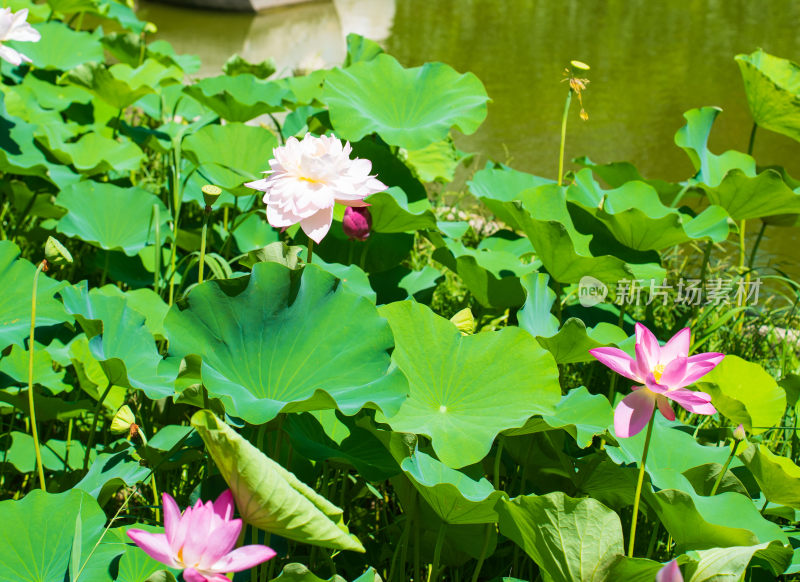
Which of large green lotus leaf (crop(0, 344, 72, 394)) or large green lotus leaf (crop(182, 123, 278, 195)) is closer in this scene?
large green lotus leaf (crop(0, 344, 72, 394))

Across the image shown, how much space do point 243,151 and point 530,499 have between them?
116 cm

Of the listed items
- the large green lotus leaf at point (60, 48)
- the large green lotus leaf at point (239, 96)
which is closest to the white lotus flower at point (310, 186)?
the large green lotus leaf at point (239, 96)

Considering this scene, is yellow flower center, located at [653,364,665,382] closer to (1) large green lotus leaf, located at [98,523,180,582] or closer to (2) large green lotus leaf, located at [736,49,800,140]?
(1) large green lotus leaf, located at [98,523,180,582]

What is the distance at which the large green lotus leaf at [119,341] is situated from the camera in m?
1.17

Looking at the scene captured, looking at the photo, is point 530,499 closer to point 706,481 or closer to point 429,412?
point 429,412

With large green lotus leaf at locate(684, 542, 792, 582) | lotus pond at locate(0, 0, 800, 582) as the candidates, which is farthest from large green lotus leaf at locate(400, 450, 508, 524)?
large green lotus leaf at locate(684, 542, 792, 582)

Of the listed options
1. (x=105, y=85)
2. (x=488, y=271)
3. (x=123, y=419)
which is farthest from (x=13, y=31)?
(x=488, y=271)

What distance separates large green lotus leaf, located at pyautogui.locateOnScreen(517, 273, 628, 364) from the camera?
1.24 m

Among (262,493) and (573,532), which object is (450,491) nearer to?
(573,532)

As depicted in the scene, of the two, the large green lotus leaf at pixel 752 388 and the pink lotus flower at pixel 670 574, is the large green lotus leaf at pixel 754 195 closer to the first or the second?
the large green lotus leaf at pixel 752 388

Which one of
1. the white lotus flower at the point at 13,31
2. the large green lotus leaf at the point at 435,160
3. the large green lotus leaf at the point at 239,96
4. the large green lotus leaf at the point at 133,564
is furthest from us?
the large green lotus leaf at the point at 435,160

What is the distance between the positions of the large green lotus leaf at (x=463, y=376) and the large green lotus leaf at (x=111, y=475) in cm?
36

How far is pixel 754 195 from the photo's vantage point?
1703mm

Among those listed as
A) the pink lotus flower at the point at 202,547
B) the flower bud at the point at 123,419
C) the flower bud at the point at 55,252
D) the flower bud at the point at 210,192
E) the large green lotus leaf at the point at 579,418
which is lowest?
the flower bud at the point at 123,419
